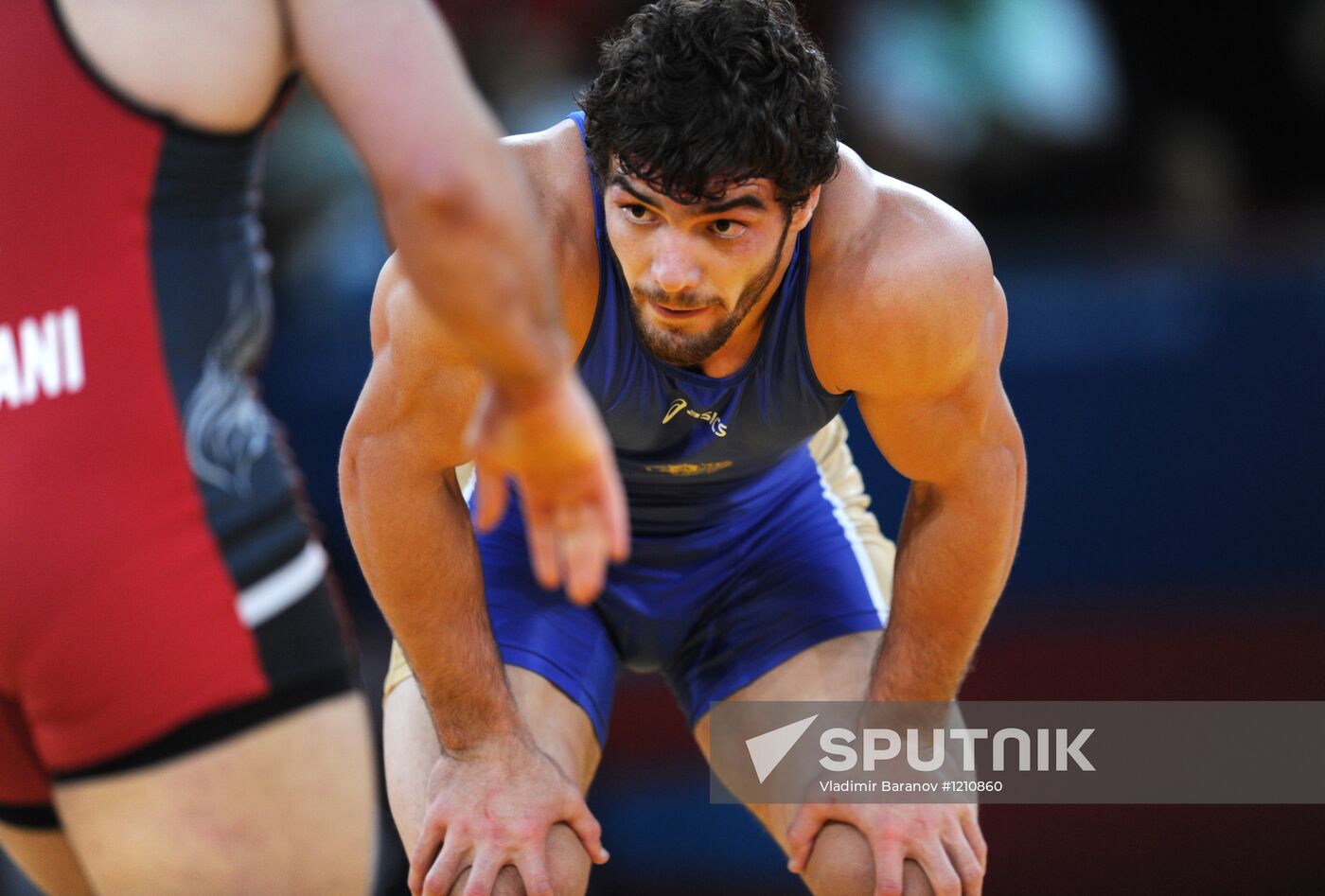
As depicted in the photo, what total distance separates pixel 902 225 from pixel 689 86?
18.3 inches

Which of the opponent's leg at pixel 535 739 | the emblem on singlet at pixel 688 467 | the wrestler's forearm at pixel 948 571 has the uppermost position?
the emblem on singlet at pixel 688 467

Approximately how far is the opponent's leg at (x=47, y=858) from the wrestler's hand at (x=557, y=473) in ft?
2.76

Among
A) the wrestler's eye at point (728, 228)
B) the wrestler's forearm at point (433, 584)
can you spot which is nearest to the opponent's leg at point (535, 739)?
the wrestler's forearm at point (433, 584)

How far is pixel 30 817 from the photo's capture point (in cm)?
203

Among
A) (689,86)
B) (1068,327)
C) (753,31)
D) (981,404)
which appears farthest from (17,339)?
(1068,327)

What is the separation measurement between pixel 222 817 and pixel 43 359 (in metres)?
0.56

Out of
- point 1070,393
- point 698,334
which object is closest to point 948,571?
point 698,334

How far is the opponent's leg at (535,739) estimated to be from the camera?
2990 mm

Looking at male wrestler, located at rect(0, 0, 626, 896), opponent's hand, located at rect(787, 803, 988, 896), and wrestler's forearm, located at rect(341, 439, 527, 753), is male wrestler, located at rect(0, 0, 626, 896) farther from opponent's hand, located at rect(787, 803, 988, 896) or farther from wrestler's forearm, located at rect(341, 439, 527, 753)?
opponent's hand, located at rect(787, 803, 988, 896)

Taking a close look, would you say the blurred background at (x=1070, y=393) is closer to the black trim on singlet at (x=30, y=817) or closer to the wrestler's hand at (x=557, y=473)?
the black trim on singlet at (x=30, y=817)

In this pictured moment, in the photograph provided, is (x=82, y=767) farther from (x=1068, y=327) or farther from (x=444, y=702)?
(x=1068, y=327)

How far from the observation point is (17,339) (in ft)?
5.82

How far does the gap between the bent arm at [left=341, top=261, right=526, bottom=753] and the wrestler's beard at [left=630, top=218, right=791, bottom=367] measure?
1.04 feet

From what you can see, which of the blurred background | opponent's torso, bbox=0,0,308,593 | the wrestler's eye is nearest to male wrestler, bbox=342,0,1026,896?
the wrestler's eye
